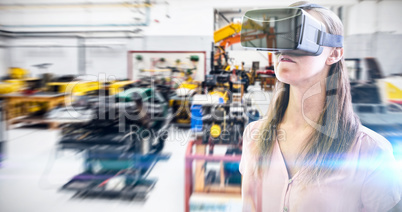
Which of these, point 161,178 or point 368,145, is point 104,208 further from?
point 368,145

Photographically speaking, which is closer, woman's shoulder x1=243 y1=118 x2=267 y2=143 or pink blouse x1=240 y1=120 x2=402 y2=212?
pink blouse x1=240 y1=120 x2=402 y2=212

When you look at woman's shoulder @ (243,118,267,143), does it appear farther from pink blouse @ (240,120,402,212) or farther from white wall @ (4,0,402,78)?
white wall @ (4,0,402,78)

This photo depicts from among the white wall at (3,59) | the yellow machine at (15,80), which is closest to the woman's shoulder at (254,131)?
the yellow machine at (15,80)

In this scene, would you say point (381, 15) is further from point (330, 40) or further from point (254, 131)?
point (254, 131)

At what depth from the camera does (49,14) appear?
5.22ft

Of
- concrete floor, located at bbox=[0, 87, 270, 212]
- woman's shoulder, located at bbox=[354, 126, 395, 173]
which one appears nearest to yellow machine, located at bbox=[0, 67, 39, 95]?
concrete floor, located at bbox=[0, 87, 270, 212]

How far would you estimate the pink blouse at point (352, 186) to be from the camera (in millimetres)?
955

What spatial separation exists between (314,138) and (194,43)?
0.85m

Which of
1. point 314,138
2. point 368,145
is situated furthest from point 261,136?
point 368,145

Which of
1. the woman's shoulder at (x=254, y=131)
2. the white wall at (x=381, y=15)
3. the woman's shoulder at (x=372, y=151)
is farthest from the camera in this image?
the white wall at (x=381, y=15)

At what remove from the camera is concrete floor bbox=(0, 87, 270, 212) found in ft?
5.19

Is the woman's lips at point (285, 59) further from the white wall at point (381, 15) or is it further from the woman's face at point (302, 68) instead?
the white wall at point (381, 15)

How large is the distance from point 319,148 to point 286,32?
0.49 m

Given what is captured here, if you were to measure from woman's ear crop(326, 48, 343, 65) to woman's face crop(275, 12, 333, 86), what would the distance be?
0.4 inches
